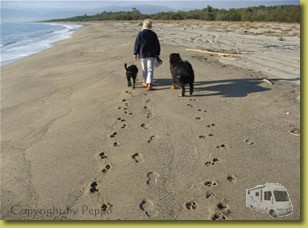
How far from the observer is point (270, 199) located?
373 cm

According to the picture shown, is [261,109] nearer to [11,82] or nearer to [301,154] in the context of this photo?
[301,154]

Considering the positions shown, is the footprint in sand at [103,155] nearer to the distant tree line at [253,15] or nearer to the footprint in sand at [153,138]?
the footprint in sand at [153,138]

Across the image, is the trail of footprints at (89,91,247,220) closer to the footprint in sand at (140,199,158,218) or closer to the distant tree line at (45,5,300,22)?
the footprint in sand at (140,199,158,218)

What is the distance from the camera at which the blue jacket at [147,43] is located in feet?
27.2

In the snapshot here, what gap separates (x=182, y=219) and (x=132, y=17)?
66153mm

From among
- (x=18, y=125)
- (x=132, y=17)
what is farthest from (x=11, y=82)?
(x=132, y=17)

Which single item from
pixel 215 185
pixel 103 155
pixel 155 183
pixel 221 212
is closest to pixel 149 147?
pixel 103 155

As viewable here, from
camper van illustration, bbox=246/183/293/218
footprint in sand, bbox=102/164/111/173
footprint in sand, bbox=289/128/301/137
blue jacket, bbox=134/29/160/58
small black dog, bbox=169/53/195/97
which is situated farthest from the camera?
blue jacket, bbox=134/29/160/58

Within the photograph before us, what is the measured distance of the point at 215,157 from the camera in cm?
491

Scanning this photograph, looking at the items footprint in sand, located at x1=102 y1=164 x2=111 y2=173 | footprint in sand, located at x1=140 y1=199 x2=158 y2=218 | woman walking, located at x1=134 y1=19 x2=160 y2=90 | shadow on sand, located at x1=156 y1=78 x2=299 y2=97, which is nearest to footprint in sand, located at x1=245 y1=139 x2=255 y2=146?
footprint in sand, located at x1=140 y1=199 x2=158 y2=218

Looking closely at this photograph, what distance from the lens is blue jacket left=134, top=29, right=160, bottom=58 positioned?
8.30 metres

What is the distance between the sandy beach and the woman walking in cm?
49

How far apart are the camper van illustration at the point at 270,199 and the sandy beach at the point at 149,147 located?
3.1 inches

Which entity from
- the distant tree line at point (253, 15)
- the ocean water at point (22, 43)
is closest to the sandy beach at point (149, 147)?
the ocean water at point (22, 43)
